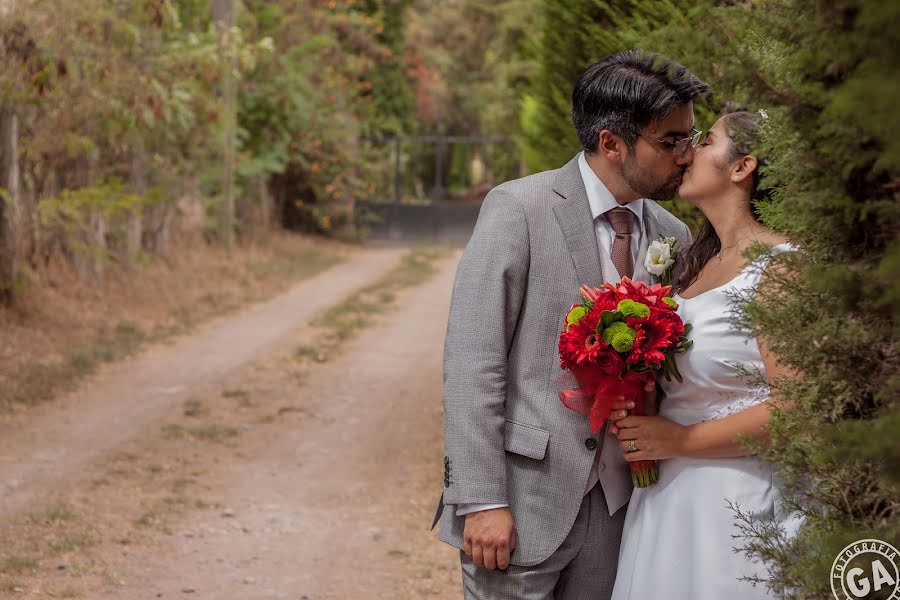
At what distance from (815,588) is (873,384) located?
0.35 metres

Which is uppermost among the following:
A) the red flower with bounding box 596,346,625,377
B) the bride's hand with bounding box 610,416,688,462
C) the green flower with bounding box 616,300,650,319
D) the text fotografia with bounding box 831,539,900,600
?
the green flower with bounding box 616,300,650,319

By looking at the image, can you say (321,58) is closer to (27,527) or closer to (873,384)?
(27,527)

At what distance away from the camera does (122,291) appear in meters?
13.8

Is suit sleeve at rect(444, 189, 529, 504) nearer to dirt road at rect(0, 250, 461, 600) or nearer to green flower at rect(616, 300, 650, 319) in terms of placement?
green flower at rect(616, 300, 650, 319)

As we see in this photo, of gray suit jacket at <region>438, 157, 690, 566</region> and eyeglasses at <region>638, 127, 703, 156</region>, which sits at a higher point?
eyeglasses at <region>638, 127, 703, 156</region>

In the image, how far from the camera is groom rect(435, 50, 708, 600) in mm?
2691

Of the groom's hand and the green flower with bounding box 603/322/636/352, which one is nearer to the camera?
the green flower with bounding box 603/322/636/352

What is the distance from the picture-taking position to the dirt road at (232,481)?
560cm

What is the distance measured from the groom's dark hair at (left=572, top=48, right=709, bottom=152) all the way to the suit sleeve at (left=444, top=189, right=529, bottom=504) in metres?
0.40

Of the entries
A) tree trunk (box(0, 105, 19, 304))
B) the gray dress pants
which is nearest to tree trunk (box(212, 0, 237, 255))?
tree trunk (box(0, 105, 19, 304))

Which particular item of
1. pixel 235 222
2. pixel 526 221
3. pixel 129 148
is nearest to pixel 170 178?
pixel 129 148

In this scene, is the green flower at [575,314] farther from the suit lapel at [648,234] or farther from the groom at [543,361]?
the suit lapel at [648,234]

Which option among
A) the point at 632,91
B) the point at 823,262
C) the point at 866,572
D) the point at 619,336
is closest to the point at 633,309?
the point at 619,336

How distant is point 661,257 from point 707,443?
0.50 metres
